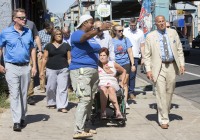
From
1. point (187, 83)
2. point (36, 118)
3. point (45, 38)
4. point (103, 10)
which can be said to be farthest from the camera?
point (103, 10)

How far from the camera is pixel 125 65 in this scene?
10.1 meters

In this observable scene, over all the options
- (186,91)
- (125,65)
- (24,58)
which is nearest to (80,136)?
(24,58)

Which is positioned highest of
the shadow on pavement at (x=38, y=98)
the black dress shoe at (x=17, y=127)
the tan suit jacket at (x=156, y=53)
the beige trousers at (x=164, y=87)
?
the tan suit jacket at (x=156, y=53)

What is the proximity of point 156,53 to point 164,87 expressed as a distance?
23.5 inches

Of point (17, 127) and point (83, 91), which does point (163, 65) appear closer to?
point (83, 91)

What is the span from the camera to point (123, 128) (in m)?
7.82

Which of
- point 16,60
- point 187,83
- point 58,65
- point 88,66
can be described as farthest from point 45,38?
point 187,83

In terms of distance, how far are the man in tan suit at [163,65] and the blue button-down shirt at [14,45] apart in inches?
81.6

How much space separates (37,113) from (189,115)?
3030 millimetres

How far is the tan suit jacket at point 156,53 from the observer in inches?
308

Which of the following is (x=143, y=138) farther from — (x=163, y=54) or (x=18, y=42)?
(x=18, y=42)

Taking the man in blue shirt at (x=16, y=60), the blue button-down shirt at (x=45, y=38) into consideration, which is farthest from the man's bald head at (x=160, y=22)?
the blue button-down shirt at (x=45, y=38)

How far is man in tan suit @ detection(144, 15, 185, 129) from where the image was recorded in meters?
7.81

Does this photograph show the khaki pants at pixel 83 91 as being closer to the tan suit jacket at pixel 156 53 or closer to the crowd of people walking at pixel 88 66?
the crowd of people walking at pixel 88 66
